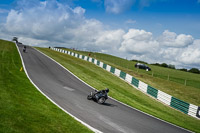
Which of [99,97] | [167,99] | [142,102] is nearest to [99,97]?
[99,97]

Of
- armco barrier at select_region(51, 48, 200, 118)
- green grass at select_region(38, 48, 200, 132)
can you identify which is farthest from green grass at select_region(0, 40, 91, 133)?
armco barrier at select_region(51, 48, 200, 118)

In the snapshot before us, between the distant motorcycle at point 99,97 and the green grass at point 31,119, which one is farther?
the distant motorcycle at point 99,97

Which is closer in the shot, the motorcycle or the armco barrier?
the motorcycle

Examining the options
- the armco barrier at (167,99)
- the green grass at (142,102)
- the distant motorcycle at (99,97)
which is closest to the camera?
the distant motorcycle at (99,97)

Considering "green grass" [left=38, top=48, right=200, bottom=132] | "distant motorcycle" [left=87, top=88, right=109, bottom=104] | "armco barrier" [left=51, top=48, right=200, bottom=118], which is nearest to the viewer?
"distant motorcycle" [left=87, top=88, right=109, bottom=104]

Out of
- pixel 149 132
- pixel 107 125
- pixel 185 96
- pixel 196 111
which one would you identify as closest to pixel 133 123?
pixel 149 132

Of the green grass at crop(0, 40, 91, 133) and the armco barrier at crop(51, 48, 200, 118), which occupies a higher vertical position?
the green grass at crop(0, 40, 91, 133)

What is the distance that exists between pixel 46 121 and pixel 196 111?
1500cm

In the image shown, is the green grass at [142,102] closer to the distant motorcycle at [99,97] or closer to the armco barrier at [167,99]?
the armco barrier at [167,99]

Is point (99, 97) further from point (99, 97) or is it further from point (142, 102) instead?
point (142, 102)

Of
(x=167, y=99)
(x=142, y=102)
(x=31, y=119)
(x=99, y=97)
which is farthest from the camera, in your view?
(x=167, y=99)

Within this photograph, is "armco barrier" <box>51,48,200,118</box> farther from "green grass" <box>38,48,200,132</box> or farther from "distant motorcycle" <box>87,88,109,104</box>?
"distant motorcycle" <box>87,88,109,104</box>

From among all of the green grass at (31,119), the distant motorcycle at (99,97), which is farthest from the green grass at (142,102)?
the green grass at (31,119)

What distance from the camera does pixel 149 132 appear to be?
9438 mm
